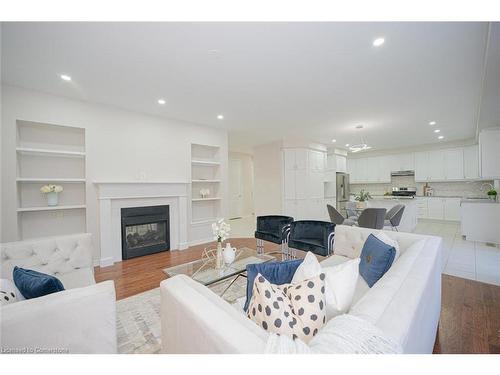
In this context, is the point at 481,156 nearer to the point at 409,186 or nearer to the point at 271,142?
the point at 409,186

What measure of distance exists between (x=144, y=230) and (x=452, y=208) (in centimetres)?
859

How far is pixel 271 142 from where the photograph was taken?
652 centimetres

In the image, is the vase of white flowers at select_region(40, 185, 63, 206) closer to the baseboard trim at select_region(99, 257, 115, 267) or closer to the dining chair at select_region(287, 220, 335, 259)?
the baseboard trim at select_region(99, 257, 115, 267)

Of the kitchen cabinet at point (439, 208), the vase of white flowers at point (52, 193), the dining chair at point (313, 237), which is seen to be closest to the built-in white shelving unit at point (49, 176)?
the vase of white flowers at point (52, 193)

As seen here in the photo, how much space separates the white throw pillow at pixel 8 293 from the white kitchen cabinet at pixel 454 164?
30.9 feet

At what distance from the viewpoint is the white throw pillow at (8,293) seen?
3.97 feet

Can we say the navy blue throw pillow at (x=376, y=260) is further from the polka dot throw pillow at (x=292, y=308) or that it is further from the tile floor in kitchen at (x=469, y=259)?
the tile floor in kitchen at (x=469, y=259)

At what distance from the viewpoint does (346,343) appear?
0.66m

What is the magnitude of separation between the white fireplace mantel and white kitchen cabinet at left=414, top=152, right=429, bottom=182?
758cm

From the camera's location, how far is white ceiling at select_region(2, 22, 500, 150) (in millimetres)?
1893

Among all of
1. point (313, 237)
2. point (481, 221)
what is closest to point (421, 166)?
point (481, 221)

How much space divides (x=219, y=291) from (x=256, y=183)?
4748 millimetres
